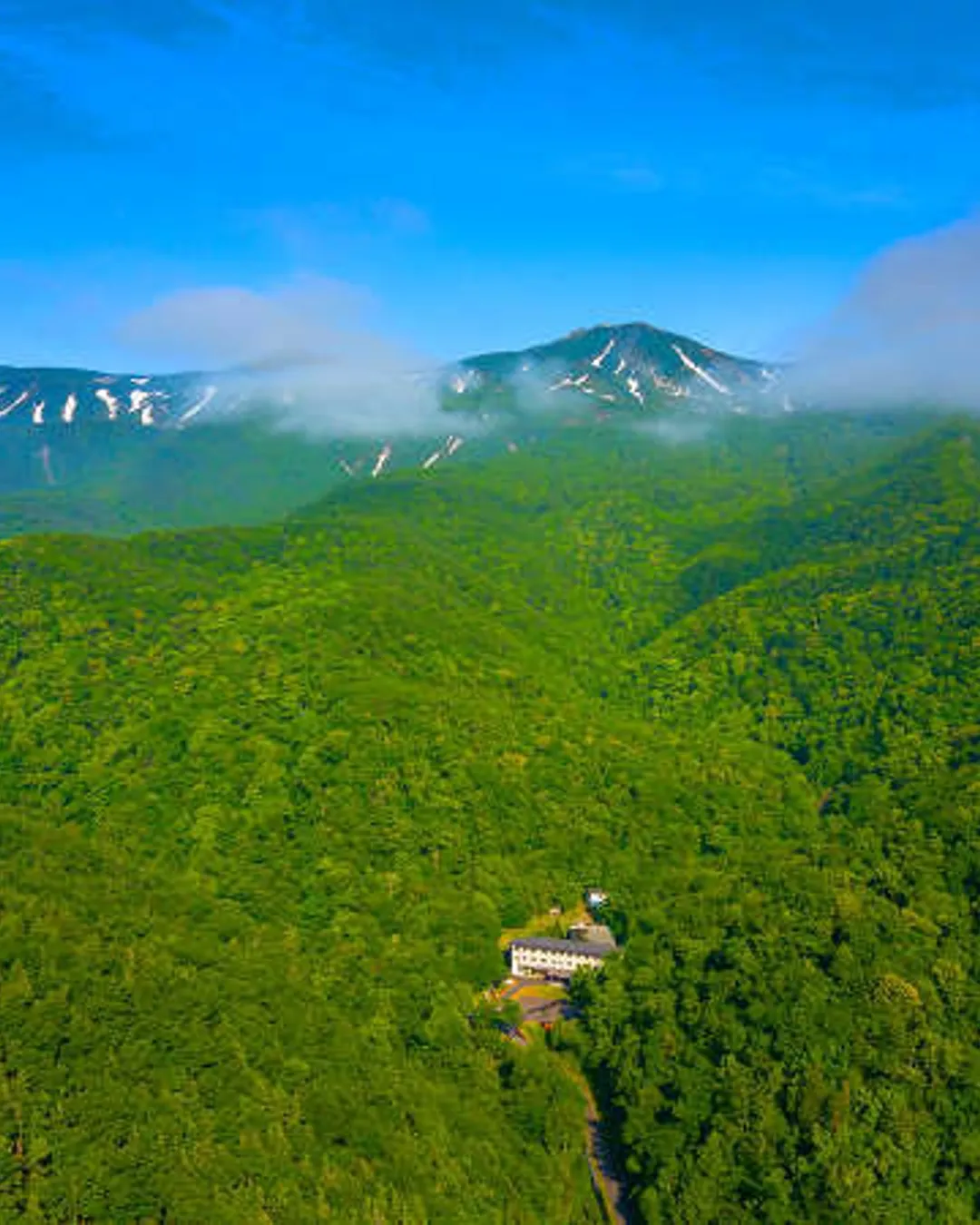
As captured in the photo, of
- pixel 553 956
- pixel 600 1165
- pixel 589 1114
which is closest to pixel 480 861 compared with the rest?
pixel 553 956

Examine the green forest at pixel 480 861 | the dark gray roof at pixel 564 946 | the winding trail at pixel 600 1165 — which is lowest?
the winding trail at pixel 600 1165

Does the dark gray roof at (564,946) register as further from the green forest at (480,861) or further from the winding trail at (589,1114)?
the green forest at (480,861)

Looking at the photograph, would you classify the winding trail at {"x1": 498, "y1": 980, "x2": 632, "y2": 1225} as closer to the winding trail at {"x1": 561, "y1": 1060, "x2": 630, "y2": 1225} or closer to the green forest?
the winding trail at {"x1": 561, "y1": 1060, "x2": 630, "y2": 1225}

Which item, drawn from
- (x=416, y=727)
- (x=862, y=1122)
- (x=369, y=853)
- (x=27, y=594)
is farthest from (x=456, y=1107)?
(x=27, y=594)

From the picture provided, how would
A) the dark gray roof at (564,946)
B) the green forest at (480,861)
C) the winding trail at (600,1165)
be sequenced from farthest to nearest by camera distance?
the dark gray roof at (564,946) → the winding trail at (600,1165) → the green forest at (480,861)

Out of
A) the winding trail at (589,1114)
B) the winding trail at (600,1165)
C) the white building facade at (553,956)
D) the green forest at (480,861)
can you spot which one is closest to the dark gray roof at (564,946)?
the white building facade at (553,956)

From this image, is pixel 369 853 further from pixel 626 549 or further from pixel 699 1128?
pixel 626 549

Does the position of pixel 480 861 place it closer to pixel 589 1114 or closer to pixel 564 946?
pixel 564 946
